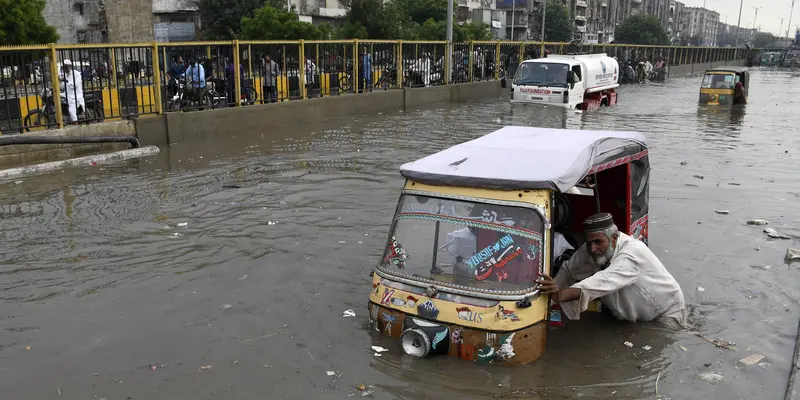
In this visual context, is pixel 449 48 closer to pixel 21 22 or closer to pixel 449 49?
pixel 449 49

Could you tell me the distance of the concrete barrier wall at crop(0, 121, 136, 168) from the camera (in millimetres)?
12672

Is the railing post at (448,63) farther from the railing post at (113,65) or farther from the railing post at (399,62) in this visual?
the railing post at (113,65)

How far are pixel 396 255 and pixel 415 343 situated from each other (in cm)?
69

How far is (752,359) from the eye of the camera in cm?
560

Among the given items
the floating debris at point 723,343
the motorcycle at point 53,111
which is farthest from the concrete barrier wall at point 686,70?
the floating debris at point 723,343

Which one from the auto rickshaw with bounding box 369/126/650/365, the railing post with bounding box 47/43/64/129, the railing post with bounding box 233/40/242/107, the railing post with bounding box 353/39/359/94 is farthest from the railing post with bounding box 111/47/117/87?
the auto rickshaw with bounding box 369/126/650/365

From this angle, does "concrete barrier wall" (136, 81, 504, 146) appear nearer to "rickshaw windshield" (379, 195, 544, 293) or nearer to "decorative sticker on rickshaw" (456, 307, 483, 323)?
"rickshaw windshield" (379, 195, 544, 293)

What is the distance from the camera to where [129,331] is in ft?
19.3

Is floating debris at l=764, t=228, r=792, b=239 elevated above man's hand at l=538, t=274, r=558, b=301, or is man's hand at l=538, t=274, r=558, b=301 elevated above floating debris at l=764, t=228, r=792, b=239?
man's hand at l=538, t=274, r=558, b=301

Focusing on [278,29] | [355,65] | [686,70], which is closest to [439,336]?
[355,65]

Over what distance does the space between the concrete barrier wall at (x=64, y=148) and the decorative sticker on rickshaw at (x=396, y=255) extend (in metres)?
9.75

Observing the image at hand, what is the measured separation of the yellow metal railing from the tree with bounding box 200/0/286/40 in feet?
84.1

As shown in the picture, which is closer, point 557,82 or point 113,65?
point 113,65

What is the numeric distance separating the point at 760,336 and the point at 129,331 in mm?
5381
